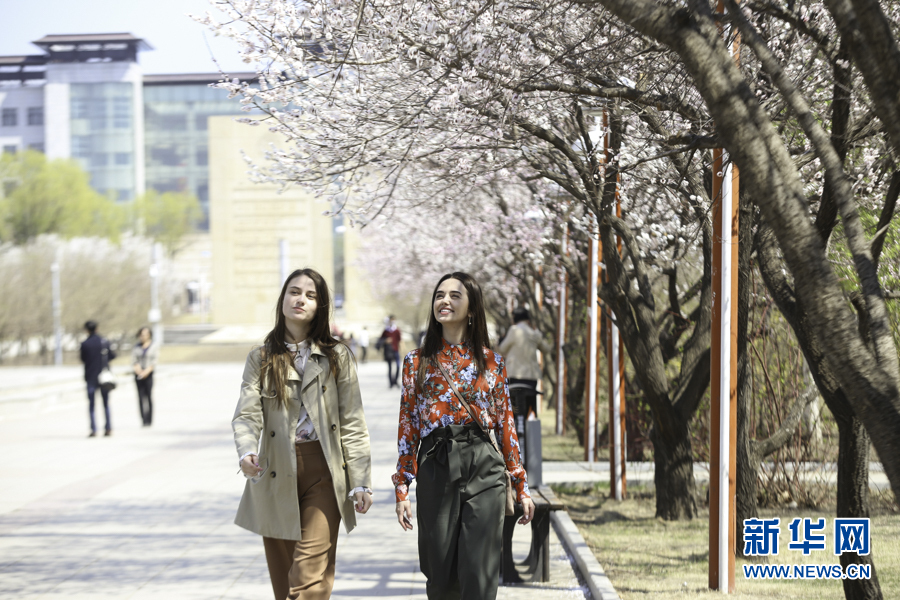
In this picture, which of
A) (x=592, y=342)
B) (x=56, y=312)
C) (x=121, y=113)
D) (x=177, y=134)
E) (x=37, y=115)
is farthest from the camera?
(x=177, y=134)

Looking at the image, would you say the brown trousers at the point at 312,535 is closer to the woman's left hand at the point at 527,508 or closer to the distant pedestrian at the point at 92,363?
the woman's left hand at the point at 527,508

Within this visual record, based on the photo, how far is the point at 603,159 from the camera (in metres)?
8.11

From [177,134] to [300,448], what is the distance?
123 metres

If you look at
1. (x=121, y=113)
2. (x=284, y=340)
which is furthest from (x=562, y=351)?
(x=121, y=113)

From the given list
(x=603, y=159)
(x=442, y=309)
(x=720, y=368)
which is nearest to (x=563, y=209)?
(x=603, y=159)

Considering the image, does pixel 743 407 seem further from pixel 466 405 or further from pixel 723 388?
pixel 466 405

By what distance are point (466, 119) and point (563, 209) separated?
4.37 metres

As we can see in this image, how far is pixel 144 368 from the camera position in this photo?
17844 mm

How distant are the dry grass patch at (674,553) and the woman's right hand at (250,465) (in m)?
2.91

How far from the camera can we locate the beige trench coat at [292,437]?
4336mm

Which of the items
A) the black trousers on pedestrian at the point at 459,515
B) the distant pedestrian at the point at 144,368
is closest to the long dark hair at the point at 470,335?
the black trousers on pedestrian at the point at 459,515

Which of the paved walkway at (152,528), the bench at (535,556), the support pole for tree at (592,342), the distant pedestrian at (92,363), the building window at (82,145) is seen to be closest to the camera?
the bench at (535,556)

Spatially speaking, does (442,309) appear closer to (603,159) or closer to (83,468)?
(603,159)

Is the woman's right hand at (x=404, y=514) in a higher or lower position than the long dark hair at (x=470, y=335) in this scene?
lower
